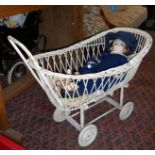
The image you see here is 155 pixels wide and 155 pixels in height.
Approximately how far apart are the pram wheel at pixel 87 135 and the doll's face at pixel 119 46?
0.51 m

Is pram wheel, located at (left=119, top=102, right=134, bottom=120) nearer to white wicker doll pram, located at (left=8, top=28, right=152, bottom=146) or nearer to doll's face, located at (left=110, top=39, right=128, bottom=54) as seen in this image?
white wicker doll pram, located at (left=8, top=28, right=152, bottom=146)

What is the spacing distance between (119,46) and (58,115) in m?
0.59

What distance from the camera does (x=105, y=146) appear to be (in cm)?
140

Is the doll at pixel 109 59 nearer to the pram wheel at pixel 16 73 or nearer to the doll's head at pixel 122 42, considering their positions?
the doll's head at pixel 122 42

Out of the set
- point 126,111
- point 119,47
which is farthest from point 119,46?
point 126,111

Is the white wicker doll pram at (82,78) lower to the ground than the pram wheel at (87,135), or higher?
higher

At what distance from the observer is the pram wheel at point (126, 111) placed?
1.58 m

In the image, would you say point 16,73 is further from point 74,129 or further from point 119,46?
point 119,46

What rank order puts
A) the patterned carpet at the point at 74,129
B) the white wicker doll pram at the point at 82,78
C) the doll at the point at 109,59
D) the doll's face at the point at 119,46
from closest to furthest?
the white wicker doll pram at the point at 82,78
the doll at the point at 109,59
the patterned carpet at the point at 74,129
the doll's face at the point at 119,46

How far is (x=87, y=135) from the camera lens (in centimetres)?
139

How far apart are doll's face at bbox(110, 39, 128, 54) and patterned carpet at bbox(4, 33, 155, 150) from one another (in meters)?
0.44

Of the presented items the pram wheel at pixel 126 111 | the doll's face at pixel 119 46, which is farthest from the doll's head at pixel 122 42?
the pram wheel at pixel 126 111
